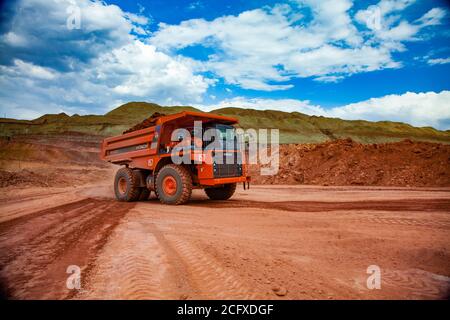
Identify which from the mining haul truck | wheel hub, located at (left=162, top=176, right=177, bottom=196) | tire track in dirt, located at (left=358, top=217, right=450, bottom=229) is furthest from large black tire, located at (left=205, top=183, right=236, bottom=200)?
tire track in dirt, located at (left=358, top=217, right=450, bottom=229)

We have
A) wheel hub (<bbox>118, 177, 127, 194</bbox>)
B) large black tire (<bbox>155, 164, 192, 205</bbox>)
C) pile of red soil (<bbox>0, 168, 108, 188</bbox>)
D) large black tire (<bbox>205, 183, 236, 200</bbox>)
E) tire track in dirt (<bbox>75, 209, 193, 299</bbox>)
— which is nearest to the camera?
tire track in dirt (<bbox>75, 209, 193, 299</bbox>)

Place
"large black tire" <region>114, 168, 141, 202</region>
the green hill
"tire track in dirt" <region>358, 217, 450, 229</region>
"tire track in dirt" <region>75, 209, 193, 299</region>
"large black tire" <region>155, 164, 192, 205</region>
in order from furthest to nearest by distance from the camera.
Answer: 1. the green hill
2. "large black tire" <region>114, 168, 141, 202</region>
3. "large black tire" <region>155, 164, 192, 205</region>
4. "tire track in dirt" <region>358, 217, 450, 229</region>
5. "tire track in dirt" <region>75, 209, 193, 299</region>

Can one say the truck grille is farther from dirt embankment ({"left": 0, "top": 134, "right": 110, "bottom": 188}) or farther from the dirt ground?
dirt embankment ({"left": 0, "top": 134, "right": 110, "bottom": 188})

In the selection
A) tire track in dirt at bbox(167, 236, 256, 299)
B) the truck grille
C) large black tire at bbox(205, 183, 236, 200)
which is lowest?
tire track in dirt at bbox(167, 236, 256, 299)

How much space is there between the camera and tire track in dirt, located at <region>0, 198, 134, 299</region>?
9.77 ft

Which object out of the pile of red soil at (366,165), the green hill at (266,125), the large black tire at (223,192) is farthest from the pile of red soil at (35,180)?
the green hill at (266,125)

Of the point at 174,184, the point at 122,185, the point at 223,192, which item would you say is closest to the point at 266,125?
the point at 223,192

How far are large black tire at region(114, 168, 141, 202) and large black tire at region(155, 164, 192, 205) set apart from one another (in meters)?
1.25

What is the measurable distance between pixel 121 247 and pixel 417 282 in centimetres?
364

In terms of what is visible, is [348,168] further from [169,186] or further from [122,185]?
[122,185]

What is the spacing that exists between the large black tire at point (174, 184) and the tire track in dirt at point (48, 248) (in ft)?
6.17

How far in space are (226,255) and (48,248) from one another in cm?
252

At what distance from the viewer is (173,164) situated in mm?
8828
